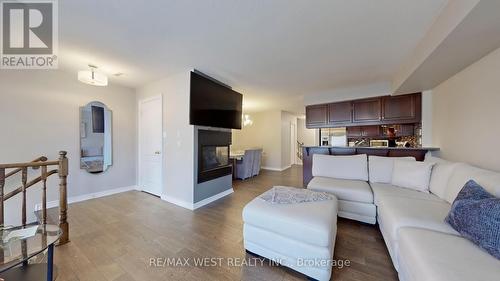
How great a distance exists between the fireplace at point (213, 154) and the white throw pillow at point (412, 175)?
2945 mm

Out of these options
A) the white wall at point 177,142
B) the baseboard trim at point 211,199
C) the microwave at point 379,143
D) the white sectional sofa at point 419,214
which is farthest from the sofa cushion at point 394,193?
the white wall at point 177,142

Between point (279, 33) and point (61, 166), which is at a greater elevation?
point (279, 33)

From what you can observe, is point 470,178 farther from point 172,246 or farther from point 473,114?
point 172,246

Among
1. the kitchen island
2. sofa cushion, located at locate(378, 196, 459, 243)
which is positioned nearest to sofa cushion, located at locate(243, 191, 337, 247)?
sofa cushion, located at locate(378, 196, 459, 243)

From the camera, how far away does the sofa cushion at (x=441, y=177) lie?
1959mm

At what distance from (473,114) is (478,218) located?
1823 millimetres

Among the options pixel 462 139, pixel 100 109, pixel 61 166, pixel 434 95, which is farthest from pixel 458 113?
pixel 100 109

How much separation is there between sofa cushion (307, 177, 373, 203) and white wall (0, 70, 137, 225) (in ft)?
13.7

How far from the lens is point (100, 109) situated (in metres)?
3.68

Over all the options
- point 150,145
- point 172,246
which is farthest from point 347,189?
point 150,145

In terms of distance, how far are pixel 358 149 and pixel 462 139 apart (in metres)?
1.39

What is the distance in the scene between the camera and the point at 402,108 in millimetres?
3648

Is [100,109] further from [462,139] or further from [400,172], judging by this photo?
[462,139]

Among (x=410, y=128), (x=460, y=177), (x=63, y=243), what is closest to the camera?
(x=460, y=177)
